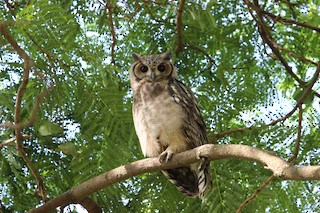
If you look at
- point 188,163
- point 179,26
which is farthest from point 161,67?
point 188,163

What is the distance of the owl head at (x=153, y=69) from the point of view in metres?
2.90

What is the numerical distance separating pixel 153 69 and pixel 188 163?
803mm

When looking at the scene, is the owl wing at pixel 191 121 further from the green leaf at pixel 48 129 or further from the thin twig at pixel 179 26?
the green leaf at pixel 48 129

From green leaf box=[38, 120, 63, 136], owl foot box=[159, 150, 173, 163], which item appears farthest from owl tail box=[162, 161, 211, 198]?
green leaf box=[38, 120, 63, 136]

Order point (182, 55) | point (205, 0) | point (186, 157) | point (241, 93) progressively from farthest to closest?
point (182, 55), point (241, 93), point (205, 0), point (186, 157)

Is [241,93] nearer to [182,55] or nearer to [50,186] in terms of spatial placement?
[182,55]

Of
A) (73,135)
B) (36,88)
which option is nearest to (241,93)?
(73,135)

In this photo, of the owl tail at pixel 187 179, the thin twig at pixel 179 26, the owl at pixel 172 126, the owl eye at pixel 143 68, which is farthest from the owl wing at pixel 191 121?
the thin twig at pixel 179 26

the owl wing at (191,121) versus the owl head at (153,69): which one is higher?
the owl head at (153,69)

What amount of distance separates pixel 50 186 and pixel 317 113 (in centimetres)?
129

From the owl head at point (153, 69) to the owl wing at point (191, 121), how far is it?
0.19 metres

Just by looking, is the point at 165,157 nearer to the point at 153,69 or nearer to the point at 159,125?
the point at 159,125

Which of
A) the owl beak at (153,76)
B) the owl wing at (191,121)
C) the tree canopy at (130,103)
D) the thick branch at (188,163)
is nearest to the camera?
the thick branch at (188,163)

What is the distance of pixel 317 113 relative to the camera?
9.56 ft
